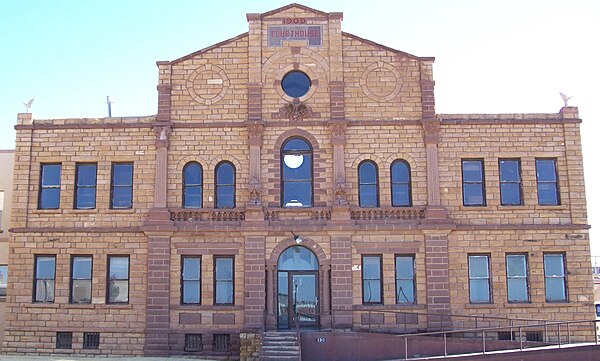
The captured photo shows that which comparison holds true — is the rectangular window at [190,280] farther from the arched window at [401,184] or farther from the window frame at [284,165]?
the arched window at [401,184]

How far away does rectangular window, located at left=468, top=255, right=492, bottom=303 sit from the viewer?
26.4m

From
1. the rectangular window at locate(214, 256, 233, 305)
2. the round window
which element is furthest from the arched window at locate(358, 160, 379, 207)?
the rectangular window at locate(214, 256, 233, 305)

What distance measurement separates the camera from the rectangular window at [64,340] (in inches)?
1033

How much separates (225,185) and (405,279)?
285 inches

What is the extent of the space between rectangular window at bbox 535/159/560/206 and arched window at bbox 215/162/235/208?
1105 cm

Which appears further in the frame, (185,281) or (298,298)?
(185,281)

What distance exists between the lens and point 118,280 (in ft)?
87.4

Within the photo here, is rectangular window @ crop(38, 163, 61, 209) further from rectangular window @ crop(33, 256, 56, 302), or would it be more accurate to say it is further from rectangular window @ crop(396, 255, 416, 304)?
rectangular window @ crop(396, 255, 416, 304)

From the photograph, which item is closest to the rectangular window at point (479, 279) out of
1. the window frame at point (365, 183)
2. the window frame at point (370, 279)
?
the window frame at point (370, 279)

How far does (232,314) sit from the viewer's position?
85.3 ft

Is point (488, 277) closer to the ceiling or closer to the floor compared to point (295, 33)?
closer to the floor

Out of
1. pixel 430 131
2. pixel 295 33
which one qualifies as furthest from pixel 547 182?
pixel 295 33

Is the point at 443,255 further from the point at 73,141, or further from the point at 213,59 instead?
the point at 73,141

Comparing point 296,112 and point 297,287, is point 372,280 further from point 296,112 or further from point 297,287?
point 296,112
